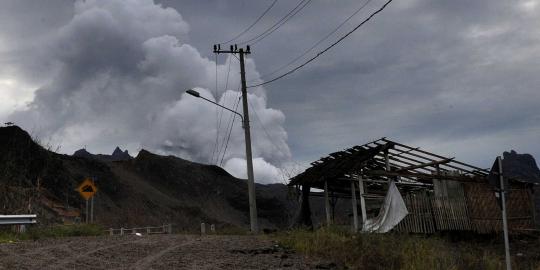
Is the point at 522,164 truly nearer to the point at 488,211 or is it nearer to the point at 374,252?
the point at 488,211

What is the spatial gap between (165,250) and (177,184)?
7647cm

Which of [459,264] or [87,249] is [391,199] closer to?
[459,264]

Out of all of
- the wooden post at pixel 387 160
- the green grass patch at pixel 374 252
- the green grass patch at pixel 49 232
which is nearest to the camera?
the green grass patch at pixel 374 252

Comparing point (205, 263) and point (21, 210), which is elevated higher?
point (21, 210)

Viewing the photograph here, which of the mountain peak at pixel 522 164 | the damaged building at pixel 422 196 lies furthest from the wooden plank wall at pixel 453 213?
the mountain peak at pixel 522 164

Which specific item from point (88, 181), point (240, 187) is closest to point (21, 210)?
point (88, 181)

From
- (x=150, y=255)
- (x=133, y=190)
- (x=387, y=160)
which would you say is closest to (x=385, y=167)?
(x=387, y=160)

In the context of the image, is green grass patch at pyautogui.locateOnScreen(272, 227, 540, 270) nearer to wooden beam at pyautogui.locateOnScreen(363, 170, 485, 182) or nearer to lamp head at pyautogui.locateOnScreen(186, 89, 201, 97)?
wooden beam at pyautogui.locateOnScreen(363, 170, 485, 182)

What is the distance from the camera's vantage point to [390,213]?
872 inches

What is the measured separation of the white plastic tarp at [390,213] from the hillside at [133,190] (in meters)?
8.28

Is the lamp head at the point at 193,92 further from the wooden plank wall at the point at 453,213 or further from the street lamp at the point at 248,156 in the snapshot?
the wooden plank wall at the point at 453,213

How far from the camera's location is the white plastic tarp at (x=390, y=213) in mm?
22016

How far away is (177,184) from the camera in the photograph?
8712 cm

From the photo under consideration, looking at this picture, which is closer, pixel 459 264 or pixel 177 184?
pixel 459 264
